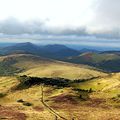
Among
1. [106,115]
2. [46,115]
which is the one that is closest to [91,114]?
[106,115]

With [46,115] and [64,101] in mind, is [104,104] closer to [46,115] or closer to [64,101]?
[64,101]

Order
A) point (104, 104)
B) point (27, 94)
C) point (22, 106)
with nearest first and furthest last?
point (22, 106)
point (104, 104)
point (27, 94)

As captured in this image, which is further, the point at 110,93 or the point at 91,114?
the point at 110,93

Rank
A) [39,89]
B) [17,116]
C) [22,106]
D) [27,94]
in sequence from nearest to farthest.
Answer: [17,116], [22,106], [27,94], [39,89]

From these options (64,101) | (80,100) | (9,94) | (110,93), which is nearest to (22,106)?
(64,101)

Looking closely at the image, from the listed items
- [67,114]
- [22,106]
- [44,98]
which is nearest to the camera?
[67,114]

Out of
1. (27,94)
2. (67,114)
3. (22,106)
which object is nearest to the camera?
(67,114)

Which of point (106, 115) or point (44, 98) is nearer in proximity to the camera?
point (106, 115)

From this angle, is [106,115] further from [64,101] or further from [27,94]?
[27,94]

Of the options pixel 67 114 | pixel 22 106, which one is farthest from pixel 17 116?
pixel 22 106
